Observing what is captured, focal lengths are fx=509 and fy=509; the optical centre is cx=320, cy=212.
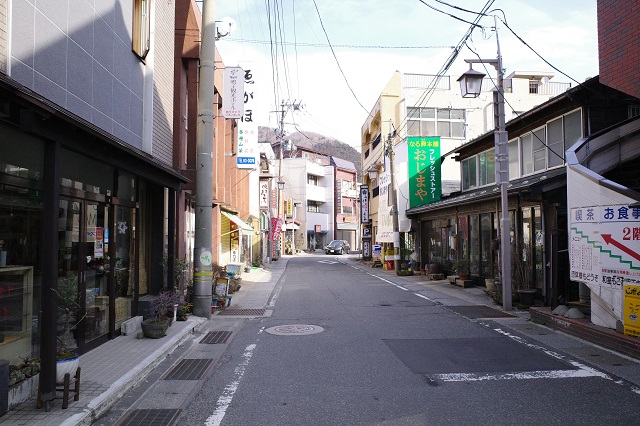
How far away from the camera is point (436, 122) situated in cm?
3384

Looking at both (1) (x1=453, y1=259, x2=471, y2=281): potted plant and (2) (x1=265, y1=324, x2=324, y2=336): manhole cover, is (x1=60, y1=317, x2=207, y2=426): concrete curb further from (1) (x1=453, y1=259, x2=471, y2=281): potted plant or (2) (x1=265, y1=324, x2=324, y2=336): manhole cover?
(1) (x1=453, y1=259, x2=471, y2=281): potted plant

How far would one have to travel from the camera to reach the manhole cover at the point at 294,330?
1028 cm

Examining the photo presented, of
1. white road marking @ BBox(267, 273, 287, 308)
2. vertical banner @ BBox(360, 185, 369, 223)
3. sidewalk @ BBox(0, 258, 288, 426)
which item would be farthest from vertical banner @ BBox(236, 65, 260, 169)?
vertical banner @ BBox(360, 185, 369, 223)

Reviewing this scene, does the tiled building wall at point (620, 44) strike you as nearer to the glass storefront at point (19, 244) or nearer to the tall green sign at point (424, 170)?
the glass storefront at point (19, 244)

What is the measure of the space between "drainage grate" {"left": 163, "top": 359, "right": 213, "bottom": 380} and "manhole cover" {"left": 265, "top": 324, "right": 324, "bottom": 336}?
243cm

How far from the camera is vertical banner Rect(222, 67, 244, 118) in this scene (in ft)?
50.2

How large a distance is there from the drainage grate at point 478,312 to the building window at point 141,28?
9647mm

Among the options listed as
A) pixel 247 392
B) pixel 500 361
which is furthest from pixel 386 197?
pixel 247 392

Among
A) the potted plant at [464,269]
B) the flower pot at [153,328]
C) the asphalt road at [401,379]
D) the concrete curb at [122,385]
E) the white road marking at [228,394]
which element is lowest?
the white road marking at [228,394]

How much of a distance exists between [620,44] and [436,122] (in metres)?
23.7

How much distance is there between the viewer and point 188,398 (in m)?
6.18

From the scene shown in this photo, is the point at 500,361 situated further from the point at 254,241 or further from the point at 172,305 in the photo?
the point at 254,241

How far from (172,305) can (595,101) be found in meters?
12.2

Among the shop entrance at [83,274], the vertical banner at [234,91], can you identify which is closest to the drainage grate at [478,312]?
the shop entrance at [83,274]
